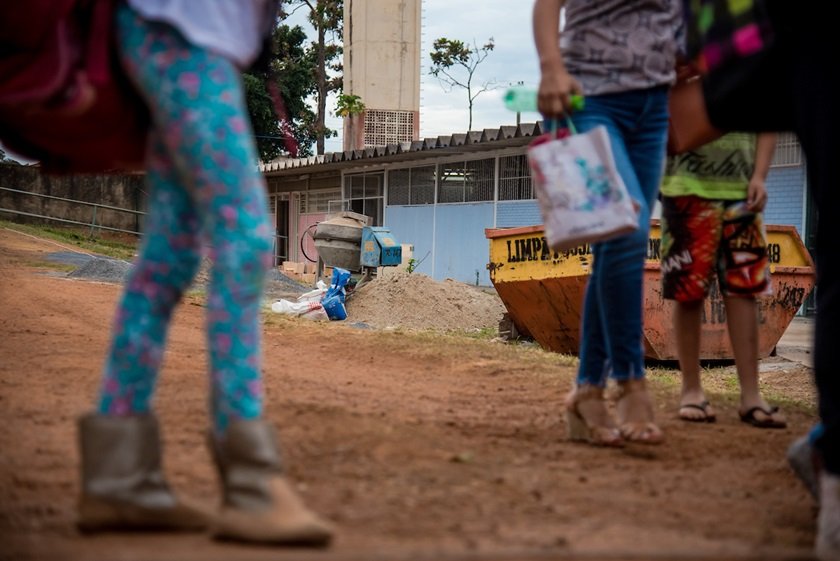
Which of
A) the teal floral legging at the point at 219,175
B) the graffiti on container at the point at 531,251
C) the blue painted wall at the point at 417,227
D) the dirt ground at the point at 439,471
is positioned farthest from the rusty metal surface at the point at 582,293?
the blue painted wall at the point at 417,227

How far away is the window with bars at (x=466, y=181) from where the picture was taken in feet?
70.5

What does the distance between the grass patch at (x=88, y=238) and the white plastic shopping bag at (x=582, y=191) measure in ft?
63.0

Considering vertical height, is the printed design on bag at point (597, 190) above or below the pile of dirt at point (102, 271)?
above

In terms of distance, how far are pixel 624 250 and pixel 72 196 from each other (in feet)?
93.5

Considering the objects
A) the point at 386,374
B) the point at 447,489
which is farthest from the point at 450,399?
the point at 447,489

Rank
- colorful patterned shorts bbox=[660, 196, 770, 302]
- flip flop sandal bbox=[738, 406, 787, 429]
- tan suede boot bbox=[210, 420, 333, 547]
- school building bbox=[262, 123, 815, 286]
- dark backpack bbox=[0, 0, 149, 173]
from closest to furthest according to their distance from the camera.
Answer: tan suede boot bbox=[210, 420, 333, 547], dark backpack bbox=[0, 0, 149, 173], flip flop sandal bbox=[738, 406, 787, 429], colorful patterned shorts bbox=[660, 196, 770, 302], school building bbox=[262, 123, 815, 286]

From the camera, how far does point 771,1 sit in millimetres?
2262

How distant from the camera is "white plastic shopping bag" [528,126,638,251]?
127 inches

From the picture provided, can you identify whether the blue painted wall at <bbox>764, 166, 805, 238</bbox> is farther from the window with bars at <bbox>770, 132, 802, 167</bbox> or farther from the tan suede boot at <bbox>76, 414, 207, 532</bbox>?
the tan suede boot at <bbox>76, 414, 207, 532</bbox>

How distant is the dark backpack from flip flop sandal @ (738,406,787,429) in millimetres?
2832

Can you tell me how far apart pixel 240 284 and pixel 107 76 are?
1.75 ft

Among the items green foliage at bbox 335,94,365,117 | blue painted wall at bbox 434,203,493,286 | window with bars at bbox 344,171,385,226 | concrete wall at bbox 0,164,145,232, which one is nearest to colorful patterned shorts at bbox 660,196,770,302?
blue painted wall at bbox 434,203,493,286

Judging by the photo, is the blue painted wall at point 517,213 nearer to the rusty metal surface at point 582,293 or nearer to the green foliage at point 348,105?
the rusty metal surface at point 582,293

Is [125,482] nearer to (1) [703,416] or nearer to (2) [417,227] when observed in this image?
(1) [703,416]
